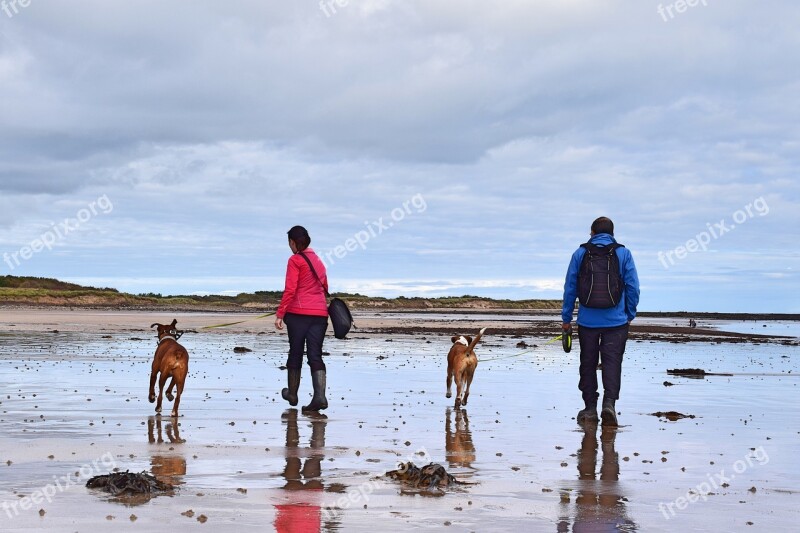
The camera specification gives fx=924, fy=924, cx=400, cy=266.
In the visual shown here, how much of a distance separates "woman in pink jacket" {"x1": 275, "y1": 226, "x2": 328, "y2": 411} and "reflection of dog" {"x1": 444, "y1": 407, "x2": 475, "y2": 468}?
7.92 feet

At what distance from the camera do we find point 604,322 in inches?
515

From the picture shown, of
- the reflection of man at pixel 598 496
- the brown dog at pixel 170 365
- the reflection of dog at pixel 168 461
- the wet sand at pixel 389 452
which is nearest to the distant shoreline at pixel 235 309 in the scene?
the wet sand at pixel 389 452

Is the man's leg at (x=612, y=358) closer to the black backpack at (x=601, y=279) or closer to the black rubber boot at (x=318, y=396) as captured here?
the black backpack at (x=601, y=279)

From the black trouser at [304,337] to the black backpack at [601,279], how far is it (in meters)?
4.01

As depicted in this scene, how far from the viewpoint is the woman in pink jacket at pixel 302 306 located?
1412 cm

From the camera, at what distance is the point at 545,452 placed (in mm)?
10328

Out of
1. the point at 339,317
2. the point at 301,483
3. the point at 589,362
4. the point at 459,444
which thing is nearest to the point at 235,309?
the point at 339,317

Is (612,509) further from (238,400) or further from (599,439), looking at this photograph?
(238,400)

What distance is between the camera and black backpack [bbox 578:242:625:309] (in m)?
12.9

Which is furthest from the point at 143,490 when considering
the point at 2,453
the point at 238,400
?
the point at 238,400

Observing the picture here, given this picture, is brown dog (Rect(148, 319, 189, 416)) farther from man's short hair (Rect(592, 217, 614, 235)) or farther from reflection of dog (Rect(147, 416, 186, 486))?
man's short hair (Rect(592, 217, 614, 235))

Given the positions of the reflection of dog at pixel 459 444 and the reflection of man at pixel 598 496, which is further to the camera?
the reflection of dog at pixel 459 444

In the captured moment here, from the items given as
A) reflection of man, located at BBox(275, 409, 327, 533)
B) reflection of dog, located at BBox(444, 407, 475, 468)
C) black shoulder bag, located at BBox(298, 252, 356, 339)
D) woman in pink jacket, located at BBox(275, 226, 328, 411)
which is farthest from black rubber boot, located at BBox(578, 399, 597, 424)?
black shoulder bag, located at BBox(298, 252, 356, 339)

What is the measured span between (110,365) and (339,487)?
1419 cm
